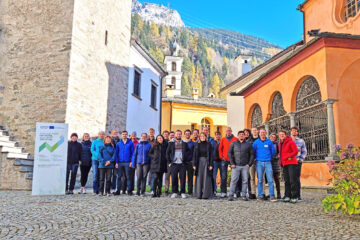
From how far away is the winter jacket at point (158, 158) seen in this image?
28.6ft

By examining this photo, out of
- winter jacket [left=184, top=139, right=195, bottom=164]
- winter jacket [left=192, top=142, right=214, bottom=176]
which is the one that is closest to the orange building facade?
winter jacket [left=192, top=142, right=214, bottom=176]

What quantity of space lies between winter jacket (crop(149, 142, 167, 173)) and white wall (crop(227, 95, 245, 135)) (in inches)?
461

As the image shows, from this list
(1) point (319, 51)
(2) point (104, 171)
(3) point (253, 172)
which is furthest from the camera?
(1) point (319, 51)

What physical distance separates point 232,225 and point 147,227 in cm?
117

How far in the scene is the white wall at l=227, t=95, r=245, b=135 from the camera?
20.0 meters

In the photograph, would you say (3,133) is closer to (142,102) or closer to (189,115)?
(142,102)

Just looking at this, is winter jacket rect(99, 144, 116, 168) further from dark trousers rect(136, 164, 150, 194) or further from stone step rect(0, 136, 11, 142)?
stone step rect(0, 136, 11, 142)

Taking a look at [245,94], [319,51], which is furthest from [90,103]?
[319,51]

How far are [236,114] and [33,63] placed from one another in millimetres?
11926

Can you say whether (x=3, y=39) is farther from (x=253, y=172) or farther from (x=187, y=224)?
(x=187, y=224)

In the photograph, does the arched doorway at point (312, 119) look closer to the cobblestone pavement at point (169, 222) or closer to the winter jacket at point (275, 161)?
the winter jacket at point (275, 161)

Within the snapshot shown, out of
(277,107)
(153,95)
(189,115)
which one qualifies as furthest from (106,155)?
(189,115)

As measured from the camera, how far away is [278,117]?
13.0m

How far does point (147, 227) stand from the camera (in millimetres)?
4461
